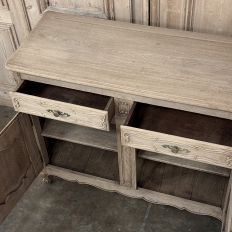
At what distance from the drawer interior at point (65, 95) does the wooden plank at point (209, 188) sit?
2.01 feet

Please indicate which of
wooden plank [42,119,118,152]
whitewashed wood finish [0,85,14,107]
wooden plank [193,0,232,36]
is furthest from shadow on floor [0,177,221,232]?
wooden plank [193,0,232,36]

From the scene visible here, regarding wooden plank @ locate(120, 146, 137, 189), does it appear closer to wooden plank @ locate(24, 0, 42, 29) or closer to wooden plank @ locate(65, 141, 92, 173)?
wooden plank @ locate(65, 141, 92, 173)

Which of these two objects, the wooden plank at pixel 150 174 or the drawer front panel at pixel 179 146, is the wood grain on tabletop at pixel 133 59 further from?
the wooden plank at pixel 150 174

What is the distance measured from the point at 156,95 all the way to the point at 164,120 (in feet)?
0.85

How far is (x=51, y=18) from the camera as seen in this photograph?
186 centimetres

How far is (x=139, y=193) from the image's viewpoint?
193cm

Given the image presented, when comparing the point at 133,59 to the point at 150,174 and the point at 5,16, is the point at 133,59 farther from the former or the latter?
the point at 5,16

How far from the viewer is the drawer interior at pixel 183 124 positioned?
1.61m

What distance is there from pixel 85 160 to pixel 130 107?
0.58m

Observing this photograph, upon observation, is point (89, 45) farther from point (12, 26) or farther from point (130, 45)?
point (12, 26)

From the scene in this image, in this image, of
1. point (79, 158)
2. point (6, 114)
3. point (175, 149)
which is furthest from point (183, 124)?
point (6, 114)

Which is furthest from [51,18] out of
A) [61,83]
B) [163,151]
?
[163,151]

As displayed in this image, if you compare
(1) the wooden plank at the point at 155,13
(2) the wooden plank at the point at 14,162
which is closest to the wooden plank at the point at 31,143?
(2) the wooden plank at the point at 14,162

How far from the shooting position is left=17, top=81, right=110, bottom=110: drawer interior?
5.71 ft
